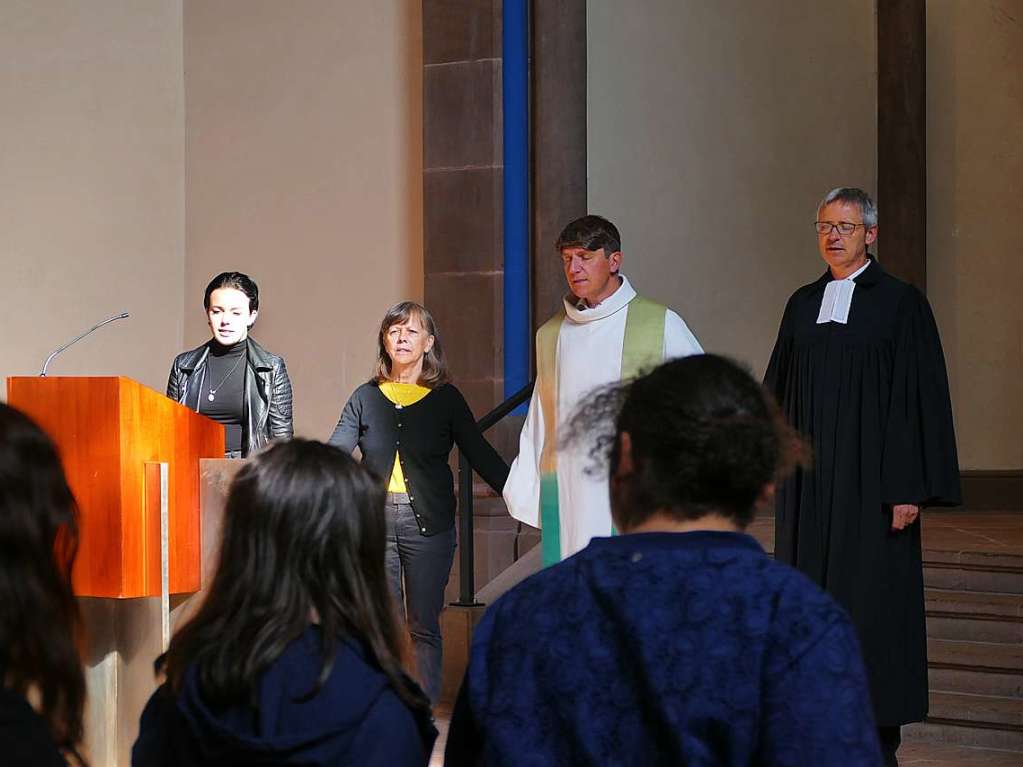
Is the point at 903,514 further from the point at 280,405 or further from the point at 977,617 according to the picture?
the point at 280,405

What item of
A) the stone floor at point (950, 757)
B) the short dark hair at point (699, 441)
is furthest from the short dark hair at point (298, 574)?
the stone floor at point (950, 757)

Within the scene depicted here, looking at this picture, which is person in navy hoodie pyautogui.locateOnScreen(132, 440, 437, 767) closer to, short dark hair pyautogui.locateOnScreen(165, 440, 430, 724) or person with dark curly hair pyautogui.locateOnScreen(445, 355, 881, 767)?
short dark hair pyautogui.locateOnScreen(165, 440, 430, 724)

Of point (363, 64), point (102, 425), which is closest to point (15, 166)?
point (363, 64)

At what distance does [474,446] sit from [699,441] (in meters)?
3.65

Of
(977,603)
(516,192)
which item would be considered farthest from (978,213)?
(977,603)

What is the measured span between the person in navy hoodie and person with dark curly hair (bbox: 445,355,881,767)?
15 centimetres

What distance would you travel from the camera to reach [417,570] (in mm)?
5223

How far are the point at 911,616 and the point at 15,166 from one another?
5301 millimetres

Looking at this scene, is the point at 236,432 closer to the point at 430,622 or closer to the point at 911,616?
the point at 430,622

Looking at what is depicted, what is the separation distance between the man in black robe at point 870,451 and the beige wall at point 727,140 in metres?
4.54

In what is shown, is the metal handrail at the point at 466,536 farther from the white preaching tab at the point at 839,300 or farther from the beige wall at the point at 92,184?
the beige wall at the point at 92,184

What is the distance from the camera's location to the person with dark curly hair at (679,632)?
1.62 m

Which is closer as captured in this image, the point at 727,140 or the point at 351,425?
the point at 351,425

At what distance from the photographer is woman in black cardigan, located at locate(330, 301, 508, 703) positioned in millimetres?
5234
